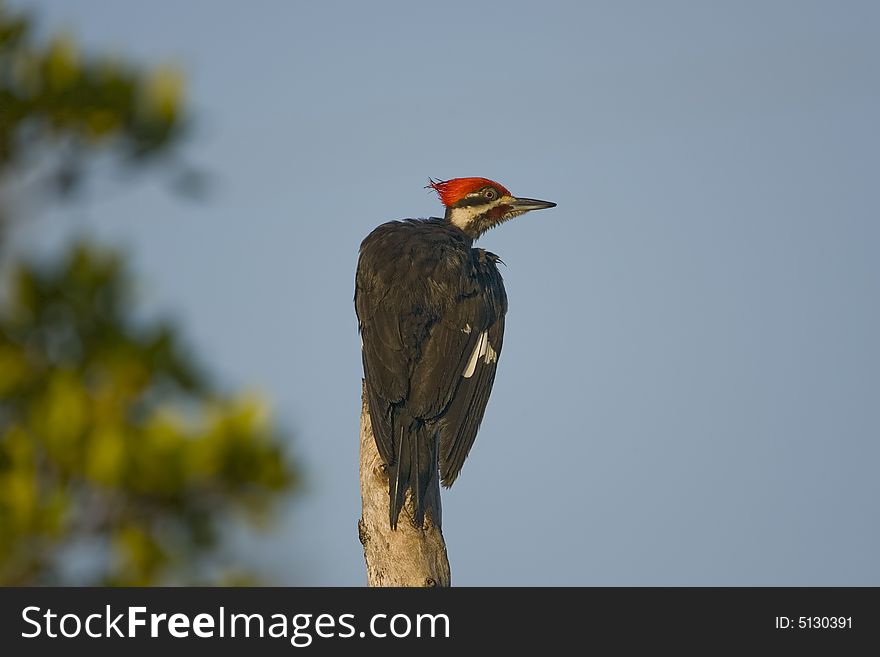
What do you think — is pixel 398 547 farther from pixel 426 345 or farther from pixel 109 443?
pixel 109 443

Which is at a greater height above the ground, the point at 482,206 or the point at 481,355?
the point at 482,206

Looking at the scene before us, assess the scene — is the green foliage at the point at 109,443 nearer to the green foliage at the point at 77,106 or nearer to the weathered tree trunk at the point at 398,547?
the green foliage at the point at 77,106

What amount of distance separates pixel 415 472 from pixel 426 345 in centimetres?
109

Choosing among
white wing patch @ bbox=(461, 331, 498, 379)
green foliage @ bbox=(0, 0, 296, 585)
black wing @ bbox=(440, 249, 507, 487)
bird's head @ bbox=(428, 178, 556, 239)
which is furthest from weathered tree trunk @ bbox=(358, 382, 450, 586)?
bird's head @ bbox=(428, 178, 556, 239)

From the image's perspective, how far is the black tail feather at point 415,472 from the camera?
4.82 metres

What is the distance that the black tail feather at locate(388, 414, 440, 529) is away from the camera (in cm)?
482

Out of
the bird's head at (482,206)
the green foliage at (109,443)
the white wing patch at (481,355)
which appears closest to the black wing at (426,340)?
the white wing patch at (481,355)

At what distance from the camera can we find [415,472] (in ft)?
16.4

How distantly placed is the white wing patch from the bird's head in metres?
2.21

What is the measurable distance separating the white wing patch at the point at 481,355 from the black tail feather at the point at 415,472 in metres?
0.60

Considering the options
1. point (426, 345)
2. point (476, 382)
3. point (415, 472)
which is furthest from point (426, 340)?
point (415, 472)
